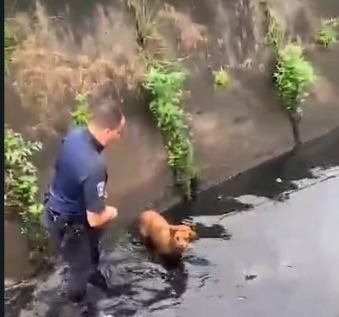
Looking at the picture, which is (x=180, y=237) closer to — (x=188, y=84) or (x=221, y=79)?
(x=188, y=84)

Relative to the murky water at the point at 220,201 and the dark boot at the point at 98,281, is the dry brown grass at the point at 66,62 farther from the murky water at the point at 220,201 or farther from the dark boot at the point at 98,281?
the dark boot at the point at 98,281

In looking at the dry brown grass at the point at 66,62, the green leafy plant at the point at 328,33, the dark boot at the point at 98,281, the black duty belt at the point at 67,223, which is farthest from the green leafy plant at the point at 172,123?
the green leafy plant at the point at 328,33

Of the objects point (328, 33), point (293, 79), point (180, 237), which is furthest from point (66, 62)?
point (328, 33)

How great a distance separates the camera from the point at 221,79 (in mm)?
7762

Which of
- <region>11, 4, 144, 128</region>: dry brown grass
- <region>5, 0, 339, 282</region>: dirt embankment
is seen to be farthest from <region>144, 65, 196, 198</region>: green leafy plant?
<region>11, 4, 144, 128</region>: dry brown grass

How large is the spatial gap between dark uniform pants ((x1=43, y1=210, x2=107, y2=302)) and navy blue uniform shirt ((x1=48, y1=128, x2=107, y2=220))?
30 cm

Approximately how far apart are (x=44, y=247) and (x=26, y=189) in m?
0.43

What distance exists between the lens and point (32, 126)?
657cm

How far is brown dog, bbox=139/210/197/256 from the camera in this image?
6117 millimetres

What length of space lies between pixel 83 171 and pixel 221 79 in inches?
115

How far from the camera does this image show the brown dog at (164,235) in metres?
6.12

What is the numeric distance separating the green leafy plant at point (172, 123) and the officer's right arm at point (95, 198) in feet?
5.86

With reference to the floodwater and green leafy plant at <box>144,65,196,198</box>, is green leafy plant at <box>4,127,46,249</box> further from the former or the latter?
green leafy plant at <box>144,65,196,198</box>

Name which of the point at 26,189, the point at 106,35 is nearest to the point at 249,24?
the point at 106,35
